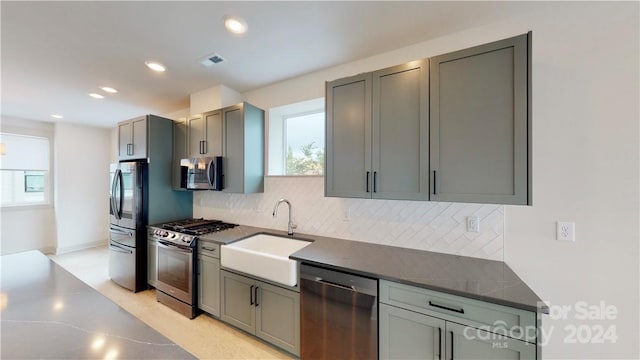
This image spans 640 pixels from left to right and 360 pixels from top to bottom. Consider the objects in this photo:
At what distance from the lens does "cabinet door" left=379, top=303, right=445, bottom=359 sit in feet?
4.49

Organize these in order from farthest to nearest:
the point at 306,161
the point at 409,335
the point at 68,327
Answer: the point at 306,161 < the point at 409,335 < the point at 68,327

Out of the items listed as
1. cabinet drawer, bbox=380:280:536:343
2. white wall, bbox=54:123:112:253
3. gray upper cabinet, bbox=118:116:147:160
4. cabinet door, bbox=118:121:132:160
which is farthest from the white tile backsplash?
white wall, bbox=54:123:112:253

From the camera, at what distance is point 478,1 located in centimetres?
158

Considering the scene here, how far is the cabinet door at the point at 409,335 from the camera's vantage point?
1369 mm

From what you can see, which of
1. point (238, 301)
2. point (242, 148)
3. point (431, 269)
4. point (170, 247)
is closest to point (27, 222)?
point (170, 247)

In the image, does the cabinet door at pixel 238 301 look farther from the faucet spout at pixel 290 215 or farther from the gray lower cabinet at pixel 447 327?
the gray lower cabinet at pixel 447 327

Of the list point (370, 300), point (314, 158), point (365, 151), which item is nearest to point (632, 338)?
point (370, 300)

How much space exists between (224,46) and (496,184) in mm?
2397

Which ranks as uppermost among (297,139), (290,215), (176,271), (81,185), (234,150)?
(297,139)

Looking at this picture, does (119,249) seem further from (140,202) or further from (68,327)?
(68,327)

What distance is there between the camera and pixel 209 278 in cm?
240

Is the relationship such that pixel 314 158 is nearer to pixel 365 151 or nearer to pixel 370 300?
pixel 365 151

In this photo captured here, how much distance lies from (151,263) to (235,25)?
3023 millimetres

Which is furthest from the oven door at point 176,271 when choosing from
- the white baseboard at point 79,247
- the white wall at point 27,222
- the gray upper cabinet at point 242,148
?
the white wall at point 27,222
